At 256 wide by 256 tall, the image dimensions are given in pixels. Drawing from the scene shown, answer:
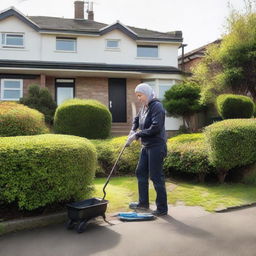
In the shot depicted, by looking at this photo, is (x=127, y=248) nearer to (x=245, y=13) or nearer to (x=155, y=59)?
(x=245, y=13)

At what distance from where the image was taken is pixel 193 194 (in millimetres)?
6781

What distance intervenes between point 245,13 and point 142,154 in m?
11.5

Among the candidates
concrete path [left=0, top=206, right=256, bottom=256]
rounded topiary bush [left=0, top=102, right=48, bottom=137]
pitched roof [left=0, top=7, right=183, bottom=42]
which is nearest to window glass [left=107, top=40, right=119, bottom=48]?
pitched roof [left=0, top=7, right=183, bottom=42]

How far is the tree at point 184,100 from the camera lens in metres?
17.4

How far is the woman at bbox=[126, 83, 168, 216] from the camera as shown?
5.38 metres

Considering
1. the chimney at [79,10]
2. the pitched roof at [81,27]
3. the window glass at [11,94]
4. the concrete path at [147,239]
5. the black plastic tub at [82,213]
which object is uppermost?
the chimney at [79,10]

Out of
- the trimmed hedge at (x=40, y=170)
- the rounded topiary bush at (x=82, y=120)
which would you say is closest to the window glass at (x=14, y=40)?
the rounded topiary bush at (x=82, y=120)

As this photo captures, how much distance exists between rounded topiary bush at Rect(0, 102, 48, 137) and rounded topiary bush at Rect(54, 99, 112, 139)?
498 cm

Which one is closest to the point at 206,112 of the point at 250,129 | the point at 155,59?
the point at 155,59

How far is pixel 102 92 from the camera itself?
66.0 feet

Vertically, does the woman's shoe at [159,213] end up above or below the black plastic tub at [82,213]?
below

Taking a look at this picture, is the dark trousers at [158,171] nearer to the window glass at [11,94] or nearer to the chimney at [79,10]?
the window glass at [11,94]

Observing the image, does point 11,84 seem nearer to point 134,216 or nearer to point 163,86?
point 163,86

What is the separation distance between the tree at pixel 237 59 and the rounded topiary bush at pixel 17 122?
887cm
